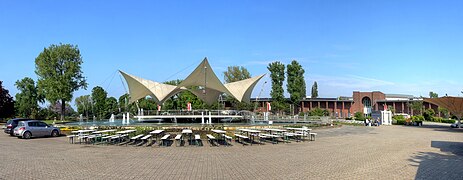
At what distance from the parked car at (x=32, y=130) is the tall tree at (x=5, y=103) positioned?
34.8 metres

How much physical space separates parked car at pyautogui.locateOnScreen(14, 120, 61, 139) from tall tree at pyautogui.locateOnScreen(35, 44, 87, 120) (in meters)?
29.1

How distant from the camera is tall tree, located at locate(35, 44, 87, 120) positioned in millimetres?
50438

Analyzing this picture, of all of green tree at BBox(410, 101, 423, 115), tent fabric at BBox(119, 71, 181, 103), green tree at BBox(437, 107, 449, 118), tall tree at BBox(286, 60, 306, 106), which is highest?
tall tree at BBox(286, 60, 306, 106)

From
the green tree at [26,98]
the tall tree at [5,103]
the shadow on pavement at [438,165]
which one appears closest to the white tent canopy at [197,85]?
the tall tree at [5,103]

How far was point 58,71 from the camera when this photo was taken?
172ft

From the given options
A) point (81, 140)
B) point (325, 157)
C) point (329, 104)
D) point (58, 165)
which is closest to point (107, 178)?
point (58, 165)

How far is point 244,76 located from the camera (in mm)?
Answer: 78062

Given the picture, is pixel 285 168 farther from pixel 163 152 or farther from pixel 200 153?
pixel 163 152

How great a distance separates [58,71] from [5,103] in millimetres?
9506

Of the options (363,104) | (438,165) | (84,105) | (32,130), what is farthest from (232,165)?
(363,104)

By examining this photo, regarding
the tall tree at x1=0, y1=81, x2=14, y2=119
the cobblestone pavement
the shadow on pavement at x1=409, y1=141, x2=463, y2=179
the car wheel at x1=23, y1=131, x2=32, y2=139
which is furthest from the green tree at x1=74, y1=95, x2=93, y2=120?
the shadow on pavement at x1=409, y1=141, x2=463, y2=179

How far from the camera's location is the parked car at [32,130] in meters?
22.3

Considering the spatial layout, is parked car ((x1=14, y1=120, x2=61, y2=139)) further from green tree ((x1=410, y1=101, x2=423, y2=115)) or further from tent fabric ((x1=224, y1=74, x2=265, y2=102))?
green tree ((x1=410, y1=101, x2=423, y2=115))

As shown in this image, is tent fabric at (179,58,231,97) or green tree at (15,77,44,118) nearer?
tent fabric at (179,58,231,97)
